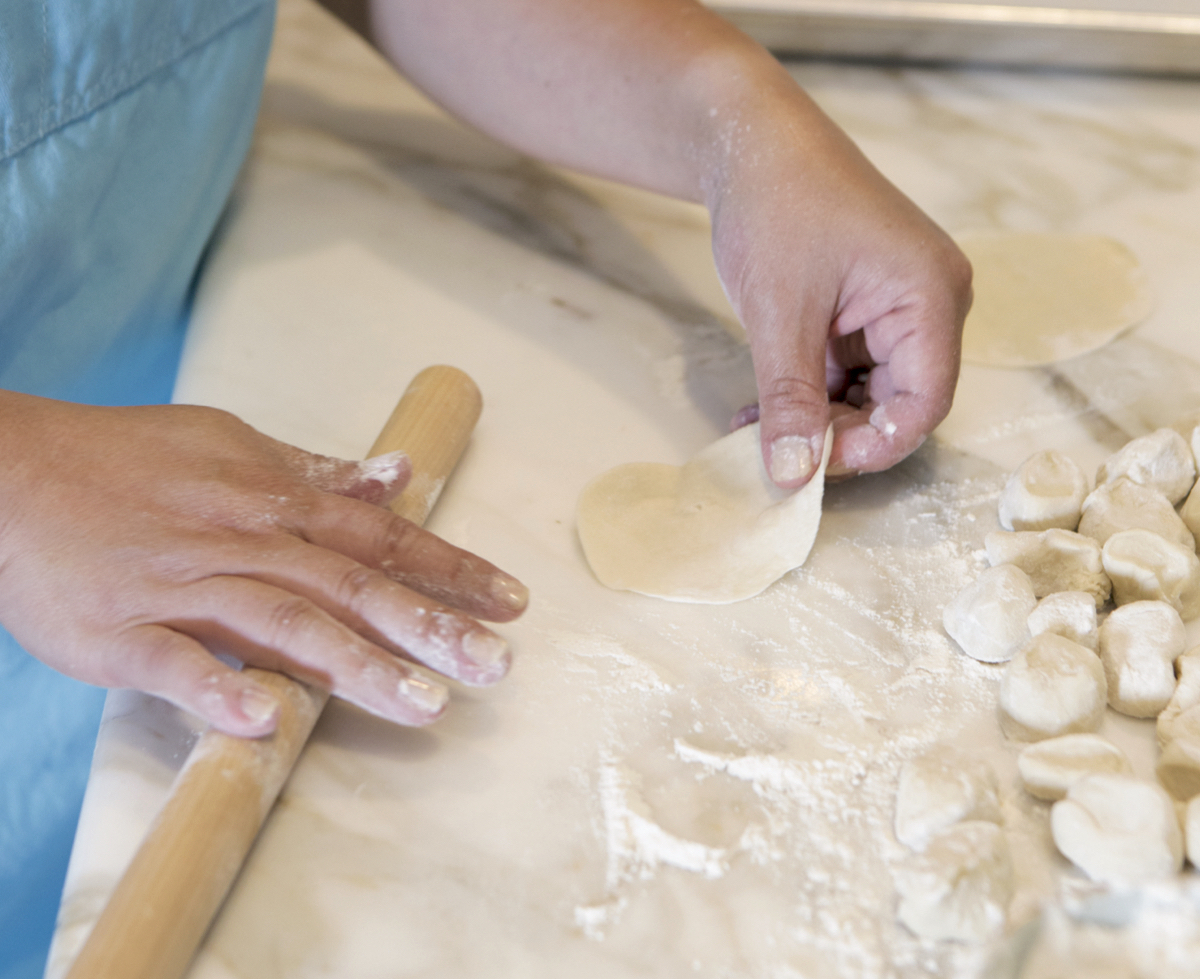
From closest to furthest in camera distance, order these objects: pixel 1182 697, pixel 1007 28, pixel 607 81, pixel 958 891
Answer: pixel 958 891, pixel 1182 697, pixel 607 81, pixel 1007 28

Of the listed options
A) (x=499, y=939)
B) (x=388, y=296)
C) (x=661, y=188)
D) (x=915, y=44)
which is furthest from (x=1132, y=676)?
(x=915, y=44)

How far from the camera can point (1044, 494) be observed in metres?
0.69

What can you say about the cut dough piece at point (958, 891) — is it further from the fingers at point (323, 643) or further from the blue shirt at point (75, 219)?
the blue shirt at point (75, 219)

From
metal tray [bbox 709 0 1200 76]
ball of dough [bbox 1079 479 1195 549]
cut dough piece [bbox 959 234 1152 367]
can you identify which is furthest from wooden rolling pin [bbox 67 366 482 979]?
metal tray [bbox 709 0 1200 76]

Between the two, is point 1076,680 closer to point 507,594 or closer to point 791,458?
point 791,458

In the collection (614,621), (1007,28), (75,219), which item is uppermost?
(1007,28)

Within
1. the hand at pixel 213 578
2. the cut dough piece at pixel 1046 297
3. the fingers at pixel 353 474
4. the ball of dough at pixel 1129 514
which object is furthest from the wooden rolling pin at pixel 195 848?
the cut dough piece at pixel 1046 297

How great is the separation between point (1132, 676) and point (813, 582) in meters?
0.19

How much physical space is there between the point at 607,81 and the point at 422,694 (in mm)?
580

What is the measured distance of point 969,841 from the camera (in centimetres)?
50

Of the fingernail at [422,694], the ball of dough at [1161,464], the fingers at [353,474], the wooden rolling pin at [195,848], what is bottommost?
the wooden rolling pin at [195,848]

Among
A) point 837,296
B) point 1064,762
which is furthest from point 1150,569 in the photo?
point 837,296

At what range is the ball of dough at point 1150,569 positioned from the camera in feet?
2.07

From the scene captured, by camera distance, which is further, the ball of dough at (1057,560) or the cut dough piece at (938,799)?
the ball of dough at (1057,560)
